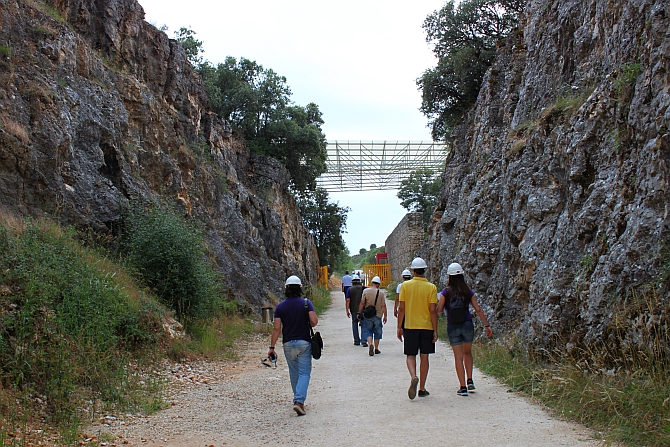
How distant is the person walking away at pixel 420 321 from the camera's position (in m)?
7.57

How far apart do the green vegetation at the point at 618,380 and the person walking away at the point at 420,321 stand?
1280 millimetres

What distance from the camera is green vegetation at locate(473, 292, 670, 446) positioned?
5.32 m

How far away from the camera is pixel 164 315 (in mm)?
10945

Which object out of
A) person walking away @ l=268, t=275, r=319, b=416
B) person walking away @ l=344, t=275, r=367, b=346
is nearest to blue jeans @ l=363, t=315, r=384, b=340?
person walking away @ l=344, t=275, r=367, b=346

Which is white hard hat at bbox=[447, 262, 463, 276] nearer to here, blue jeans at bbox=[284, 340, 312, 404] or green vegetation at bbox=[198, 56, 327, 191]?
blue jeans at bbox=[284, 340, 312, 404]

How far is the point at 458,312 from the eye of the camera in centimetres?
779

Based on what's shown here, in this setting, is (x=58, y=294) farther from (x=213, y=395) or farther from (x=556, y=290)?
(x=556, y=290)

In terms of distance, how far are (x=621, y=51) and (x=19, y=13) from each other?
11.5 m

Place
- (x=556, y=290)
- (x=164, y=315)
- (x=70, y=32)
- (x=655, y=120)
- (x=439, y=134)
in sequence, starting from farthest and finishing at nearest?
(x=439, y=134), (x=70, y=32), (x=164, y=315), (x=556, y=290), (x=655, y=120)

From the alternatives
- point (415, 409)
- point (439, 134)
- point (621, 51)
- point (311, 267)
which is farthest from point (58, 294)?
point (311, 267)

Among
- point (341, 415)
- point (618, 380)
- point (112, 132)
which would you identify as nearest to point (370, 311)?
point (341, 415)

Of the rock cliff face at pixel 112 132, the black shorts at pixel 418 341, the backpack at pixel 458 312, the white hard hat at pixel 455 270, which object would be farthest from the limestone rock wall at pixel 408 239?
the black shorts at pixel 418 341

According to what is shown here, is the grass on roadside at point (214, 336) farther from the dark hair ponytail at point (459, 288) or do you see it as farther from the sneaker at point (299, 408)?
the dark hair ponytail at point (459, 288)

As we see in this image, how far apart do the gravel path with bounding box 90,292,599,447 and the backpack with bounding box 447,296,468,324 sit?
3.08 ft
